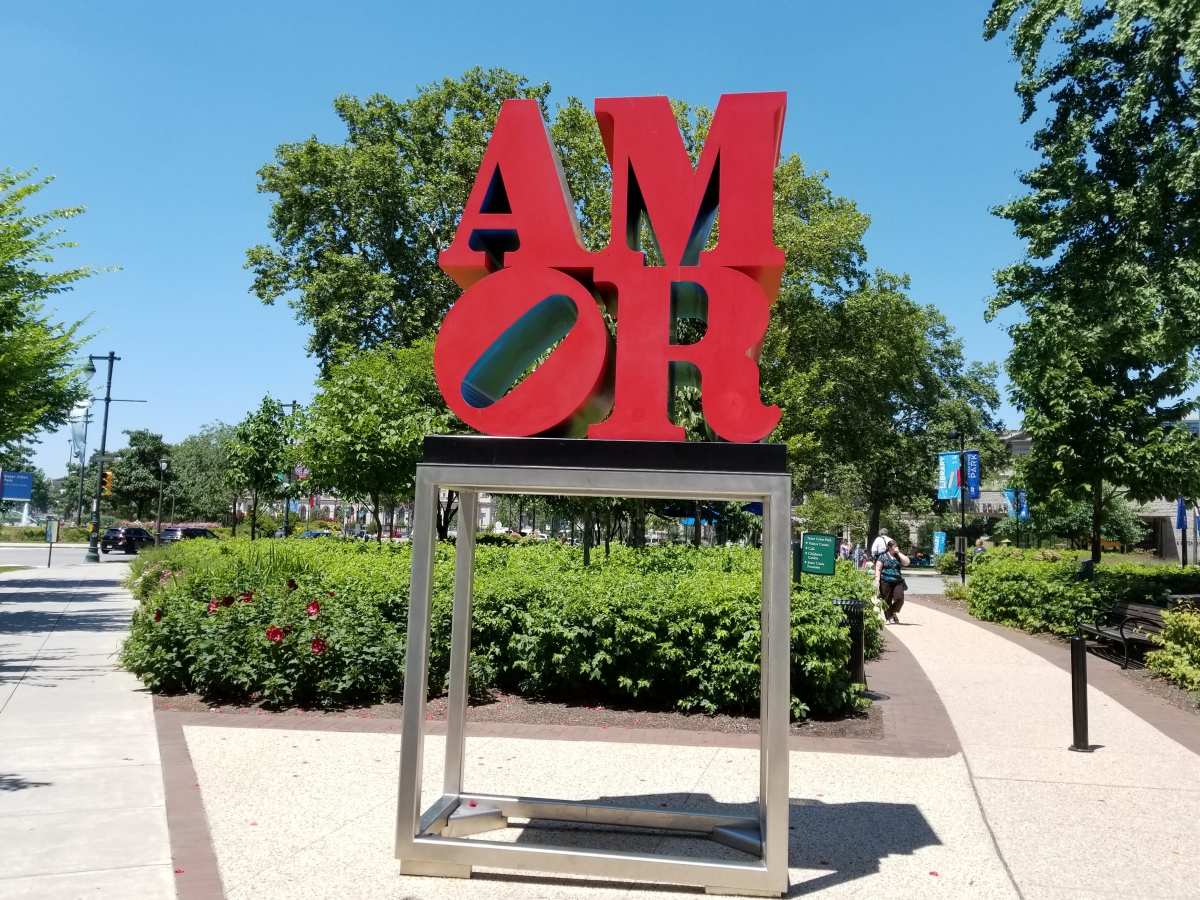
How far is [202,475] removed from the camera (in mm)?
61625

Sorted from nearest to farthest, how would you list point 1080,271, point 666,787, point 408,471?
point 666,787 < point 1080,271 < point 408,471

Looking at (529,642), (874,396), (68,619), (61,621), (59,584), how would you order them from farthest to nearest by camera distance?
(874,396) < (59,584) < (68,619) < (61,621) < (529,642)

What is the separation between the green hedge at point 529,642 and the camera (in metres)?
8.52

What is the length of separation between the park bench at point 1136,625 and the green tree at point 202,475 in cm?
5392

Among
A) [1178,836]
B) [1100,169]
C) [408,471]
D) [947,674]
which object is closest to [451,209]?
[408,471]

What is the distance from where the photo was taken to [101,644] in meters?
12.2

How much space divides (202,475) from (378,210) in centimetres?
3604

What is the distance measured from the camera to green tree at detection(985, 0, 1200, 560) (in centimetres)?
1358

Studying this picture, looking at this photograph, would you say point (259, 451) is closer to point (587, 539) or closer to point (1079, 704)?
point (587, 539)

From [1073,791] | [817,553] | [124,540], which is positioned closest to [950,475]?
[817,553]

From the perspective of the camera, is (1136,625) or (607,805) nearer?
(607,805)

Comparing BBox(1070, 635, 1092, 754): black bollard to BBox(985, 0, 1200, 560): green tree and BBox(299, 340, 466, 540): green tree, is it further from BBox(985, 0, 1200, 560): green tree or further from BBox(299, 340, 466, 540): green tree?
BBox(299, 340, 466, 540): green tree

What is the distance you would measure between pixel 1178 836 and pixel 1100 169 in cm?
1324

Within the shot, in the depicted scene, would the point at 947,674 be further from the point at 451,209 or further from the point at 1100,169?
the point at 451,209
